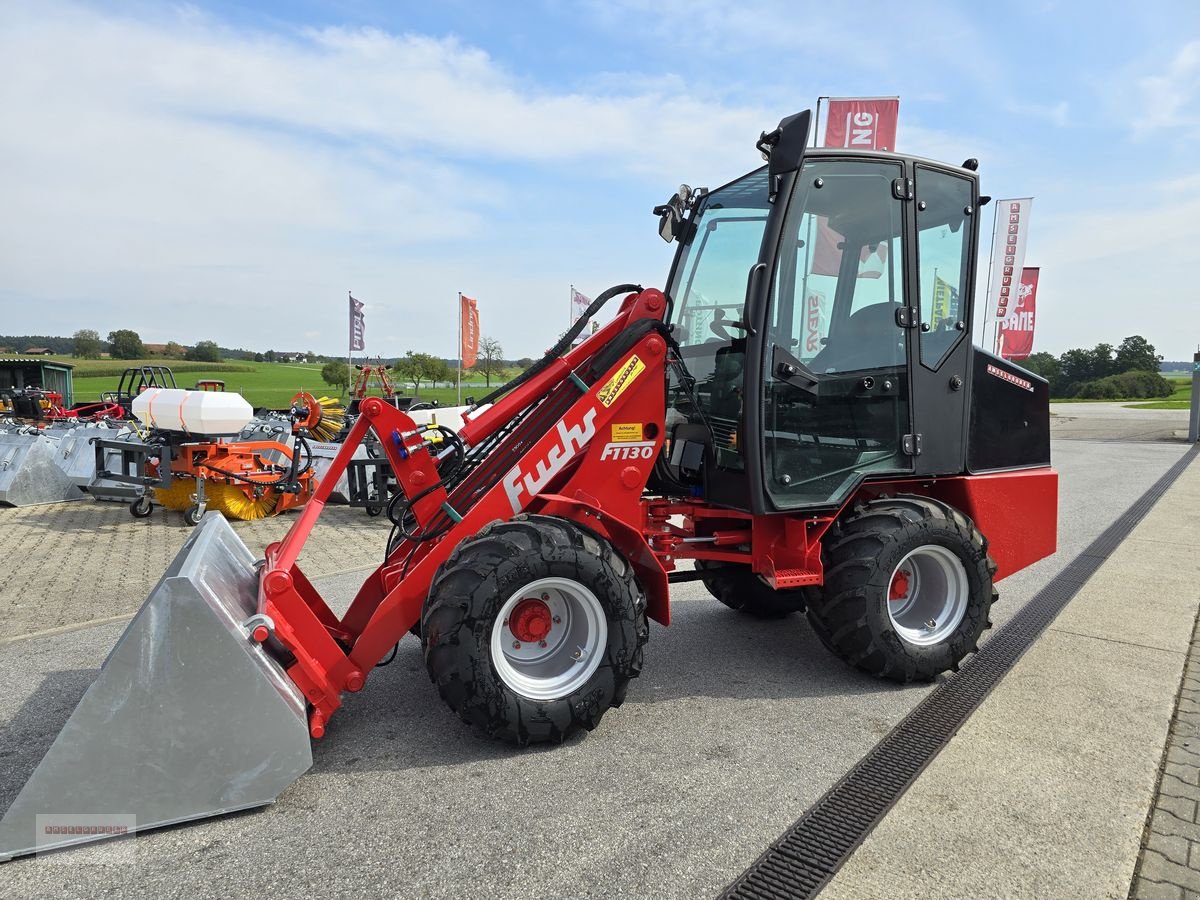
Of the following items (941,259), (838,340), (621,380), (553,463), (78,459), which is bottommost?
(78,459)

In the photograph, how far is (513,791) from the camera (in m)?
2.99

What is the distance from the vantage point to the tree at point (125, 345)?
5781 centimetres

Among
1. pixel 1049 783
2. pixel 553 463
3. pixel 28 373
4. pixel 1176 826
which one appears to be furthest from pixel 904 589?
pixel 28 373

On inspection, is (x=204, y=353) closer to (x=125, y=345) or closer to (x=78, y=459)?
(x=125, y=345)

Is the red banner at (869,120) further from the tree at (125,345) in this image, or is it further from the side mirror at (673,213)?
the tree at (125,345)

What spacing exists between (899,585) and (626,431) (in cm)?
175

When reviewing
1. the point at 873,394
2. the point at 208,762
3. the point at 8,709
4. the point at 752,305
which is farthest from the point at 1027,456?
the point at 8,709

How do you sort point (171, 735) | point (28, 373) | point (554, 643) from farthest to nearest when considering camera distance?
1. point (28, 373)
2. point (554, 643)
3. point (171, 735)

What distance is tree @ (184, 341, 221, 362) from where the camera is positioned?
64.8 m

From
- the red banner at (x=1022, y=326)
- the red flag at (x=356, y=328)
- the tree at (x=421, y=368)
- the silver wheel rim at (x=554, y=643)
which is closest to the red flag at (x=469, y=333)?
the red flag at (x=356, y=328)

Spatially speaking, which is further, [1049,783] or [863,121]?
[863,121]

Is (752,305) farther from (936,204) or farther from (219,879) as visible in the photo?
(219,879)

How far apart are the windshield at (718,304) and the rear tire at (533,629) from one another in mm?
1004

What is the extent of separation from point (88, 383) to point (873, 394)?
5475 cm
